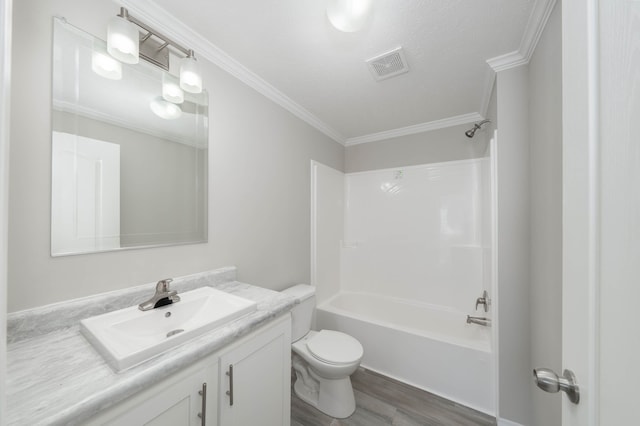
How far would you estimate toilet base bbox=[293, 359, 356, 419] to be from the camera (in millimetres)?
1585

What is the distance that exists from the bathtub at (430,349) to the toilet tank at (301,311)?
425 millimetres

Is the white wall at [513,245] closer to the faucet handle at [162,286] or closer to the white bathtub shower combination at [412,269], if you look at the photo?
→ the white bathtub shower combination at [412,269]

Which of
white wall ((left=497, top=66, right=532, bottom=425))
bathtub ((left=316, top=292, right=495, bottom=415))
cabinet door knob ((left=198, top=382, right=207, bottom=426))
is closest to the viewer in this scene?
cabinet door knob ((left=198, top=382, right=207, bottom=426))

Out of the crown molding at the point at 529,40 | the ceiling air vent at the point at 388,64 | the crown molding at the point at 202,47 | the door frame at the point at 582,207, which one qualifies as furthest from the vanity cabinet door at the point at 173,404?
the crown molding at the point at 529,40

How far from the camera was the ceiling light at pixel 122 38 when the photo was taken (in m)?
0.96

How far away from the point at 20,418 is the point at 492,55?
8.19ft

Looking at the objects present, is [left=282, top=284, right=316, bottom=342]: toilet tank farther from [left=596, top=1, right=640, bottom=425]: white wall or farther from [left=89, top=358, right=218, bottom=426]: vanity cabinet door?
[left=596, top=1, right=640, bottom=425]: white wall

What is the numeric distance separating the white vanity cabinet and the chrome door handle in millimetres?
932

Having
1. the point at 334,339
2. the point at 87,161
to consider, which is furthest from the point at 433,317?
the point at 87,161

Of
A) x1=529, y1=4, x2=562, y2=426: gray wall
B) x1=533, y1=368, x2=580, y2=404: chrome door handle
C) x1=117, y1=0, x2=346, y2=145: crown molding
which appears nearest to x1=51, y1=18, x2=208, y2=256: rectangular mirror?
x1=117, y1=0, x2=346, y2=145: crown molding

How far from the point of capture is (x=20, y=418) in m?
0.48

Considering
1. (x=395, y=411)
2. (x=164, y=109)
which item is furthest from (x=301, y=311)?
(x=164, y=109)

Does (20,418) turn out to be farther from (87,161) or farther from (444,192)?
(444,192)

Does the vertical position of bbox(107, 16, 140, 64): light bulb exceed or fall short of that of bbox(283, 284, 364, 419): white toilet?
it exceeds it
